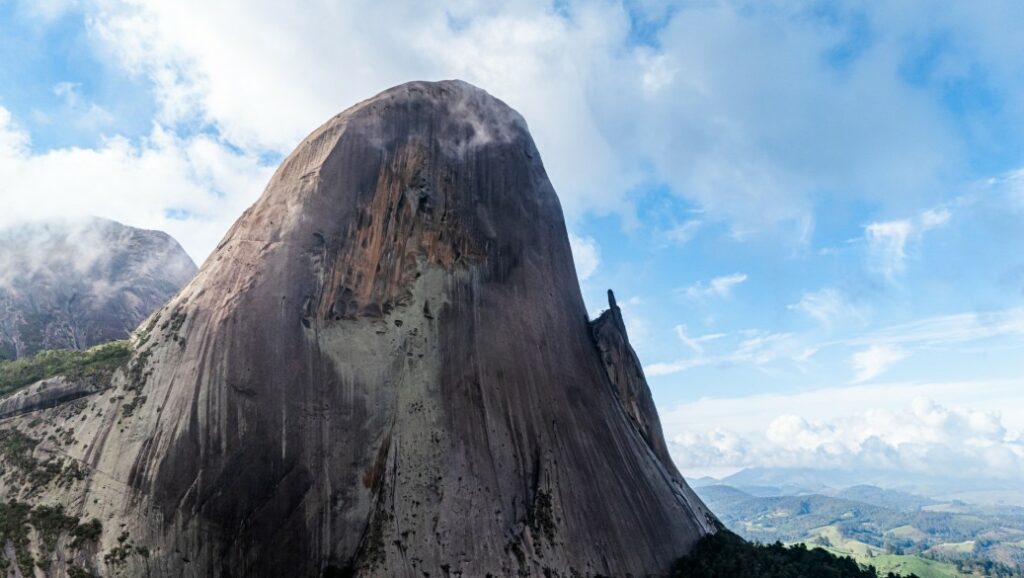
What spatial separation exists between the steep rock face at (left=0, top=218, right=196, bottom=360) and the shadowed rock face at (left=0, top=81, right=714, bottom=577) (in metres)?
50.4

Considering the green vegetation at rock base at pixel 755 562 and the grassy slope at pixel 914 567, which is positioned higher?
the green vegetation at rock base at pixel 755 562

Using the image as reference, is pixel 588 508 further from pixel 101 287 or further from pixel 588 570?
pixel 101 287

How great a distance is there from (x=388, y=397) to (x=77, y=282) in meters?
74.1

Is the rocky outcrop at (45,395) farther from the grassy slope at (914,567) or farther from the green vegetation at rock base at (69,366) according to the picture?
the grassy slope at (914,567)

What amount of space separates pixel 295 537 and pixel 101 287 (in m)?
75.5

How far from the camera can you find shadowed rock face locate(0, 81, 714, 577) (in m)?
35.4

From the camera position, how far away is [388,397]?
41938 millimetres

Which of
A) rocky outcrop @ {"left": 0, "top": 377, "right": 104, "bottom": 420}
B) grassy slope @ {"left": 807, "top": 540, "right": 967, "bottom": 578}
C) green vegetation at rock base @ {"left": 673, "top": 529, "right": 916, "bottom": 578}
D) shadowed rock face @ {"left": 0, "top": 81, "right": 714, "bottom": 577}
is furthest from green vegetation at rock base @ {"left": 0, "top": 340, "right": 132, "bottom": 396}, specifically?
grassy slope @ {"left": 807, "top": 540, "right": 967, "bottom": 578}

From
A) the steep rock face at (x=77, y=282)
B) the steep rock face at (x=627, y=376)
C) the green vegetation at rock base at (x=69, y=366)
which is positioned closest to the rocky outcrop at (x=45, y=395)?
the green vegetation at rock base at (x=69, y=366)

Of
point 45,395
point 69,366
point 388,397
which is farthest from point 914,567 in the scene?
point 45,395

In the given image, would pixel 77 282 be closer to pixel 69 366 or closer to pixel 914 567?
pixel 69 366

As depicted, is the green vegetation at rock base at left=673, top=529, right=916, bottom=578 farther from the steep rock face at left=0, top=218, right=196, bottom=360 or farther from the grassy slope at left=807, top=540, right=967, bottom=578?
the grassy slope at left=807, top=540, right=967, bottom=578

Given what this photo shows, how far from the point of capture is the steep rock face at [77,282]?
81.0m

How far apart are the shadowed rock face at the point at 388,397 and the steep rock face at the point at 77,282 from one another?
50.4 meters
